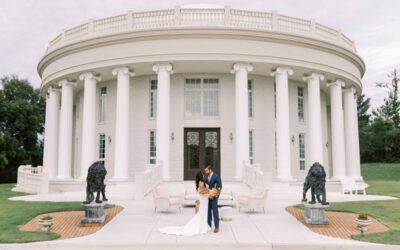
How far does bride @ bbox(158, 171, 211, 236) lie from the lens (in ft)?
35.2

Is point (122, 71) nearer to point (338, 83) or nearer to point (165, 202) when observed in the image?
point (165, 202)

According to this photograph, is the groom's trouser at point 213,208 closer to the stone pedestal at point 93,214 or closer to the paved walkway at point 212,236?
the paved walkway at point 212,236

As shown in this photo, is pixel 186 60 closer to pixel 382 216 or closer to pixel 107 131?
pixel 107 131

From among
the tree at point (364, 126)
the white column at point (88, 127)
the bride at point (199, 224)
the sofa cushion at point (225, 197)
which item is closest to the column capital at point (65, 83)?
the white column at point (88, 127)

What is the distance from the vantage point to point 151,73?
83.1ft

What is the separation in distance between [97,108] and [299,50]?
1321 centimetres

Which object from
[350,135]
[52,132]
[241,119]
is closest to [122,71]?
[241,119]

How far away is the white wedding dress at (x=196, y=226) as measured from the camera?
35.1ft

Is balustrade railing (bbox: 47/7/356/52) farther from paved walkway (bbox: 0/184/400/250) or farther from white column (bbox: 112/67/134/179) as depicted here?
paved walkway (bbox: 0/184/400/250)

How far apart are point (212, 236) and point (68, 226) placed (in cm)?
428

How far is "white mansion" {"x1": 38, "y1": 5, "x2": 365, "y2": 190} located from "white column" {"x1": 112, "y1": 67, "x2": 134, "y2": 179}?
0.19 feet

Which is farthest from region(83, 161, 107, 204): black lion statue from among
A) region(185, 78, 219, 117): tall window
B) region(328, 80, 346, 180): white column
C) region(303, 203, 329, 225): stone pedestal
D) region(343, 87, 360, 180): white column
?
region(343, 87, 360, 180): white column

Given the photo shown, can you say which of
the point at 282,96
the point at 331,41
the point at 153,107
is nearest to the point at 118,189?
the point at 153,107

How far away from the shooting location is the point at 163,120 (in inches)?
880
